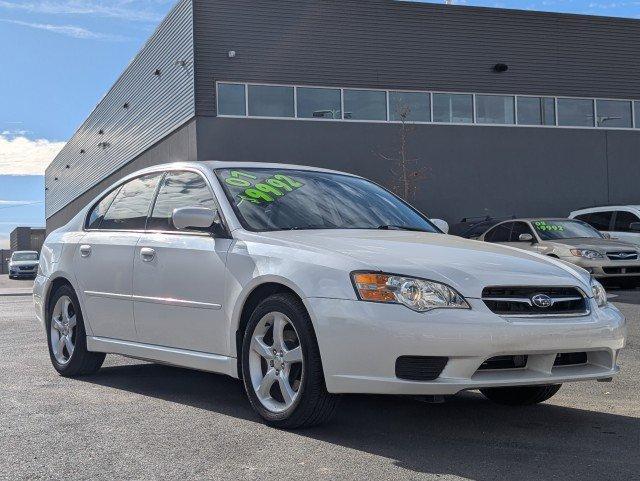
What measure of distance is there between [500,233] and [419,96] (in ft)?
34.2

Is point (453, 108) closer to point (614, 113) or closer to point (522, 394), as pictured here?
point (614, 113)

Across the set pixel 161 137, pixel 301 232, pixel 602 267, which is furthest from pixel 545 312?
pixel 161 137

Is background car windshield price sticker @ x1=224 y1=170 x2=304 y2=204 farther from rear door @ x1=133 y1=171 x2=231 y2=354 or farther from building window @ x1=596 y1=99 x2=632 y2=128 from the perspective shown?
building window @ x1=596 y1=99 x2=632 y2=128

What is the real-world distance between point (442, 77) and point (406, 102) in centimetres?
146

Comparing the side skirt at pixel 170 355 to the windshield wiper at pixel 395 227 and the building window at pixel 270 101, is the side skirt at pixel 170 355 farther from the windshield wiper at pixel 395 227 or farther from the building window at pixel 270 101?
the building window at pixel 270 101

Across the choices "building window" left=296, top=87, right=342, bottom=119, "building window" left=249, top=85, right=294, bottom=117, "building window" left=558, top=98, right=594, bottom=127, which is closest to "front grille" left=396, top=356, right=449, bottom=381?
"building window" left=249, top=85, right=294, bottom=117

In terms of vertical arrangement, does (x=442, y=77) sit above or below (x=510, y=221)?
above

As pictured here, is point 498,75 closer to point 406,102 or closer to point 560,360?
point 406,102

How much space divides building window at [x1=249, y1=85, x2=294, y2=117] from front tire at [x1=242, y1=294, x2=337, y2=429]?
67.4 feet

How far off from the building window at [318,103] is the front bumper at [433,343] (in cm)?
2145

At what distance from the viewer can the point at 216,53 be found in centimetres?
2450

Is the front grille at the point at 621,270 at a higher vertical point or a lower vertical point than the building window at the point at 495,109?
lower

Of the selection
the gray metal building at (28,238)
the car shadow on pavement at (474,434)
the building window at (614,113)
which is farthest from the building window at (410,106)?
the gray metal building at (28,238)

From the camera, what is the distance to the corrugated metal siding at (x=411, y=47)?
24.7 m
